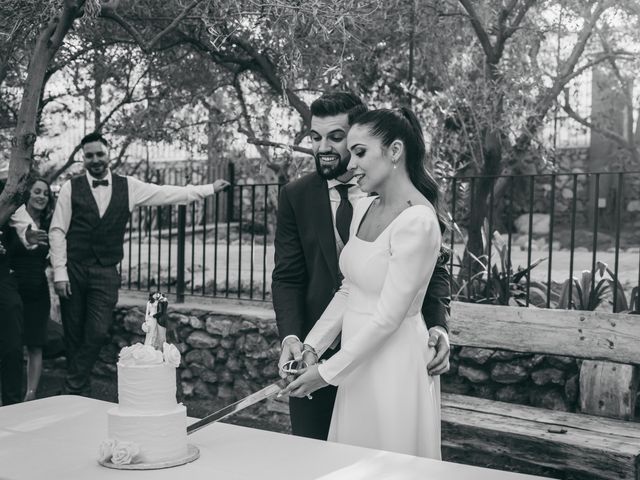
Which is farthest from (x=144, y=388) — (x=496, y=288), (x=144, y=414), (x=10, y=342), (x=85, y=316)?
(x=496, y=288)

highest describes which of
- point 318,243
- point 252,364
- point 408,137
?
point 408,137

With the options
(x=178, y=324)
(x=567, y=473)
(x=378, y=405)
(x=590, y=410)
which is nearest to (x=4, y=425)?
(x=378, y=405)

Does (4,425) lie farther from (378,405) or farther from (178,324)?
(178,324)

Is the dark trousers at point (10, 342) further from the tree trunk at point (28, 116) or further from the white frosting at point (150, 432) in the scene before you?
the white frosting at point (150, 432)

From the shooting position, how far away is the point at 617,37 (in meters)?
9.75

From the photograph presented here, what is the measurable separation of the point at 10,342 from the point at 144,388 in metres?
3.85

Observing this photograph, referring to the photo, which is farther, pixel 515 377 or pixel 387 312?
pixel 515 377

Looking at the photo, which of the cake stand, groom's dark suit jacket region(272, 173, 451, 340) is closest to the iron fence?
groom's dark suit jacket region(272, 173, 451, 340)

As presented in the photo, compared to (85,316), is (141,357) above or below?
above

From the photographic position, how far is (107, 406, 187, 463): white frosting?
89.0 inches

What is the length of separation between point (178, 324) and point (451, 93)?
3486mm

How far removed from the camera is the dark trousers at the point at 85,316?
6.07 m

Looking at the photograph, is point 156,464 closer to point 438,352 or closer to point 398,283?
point 398,283

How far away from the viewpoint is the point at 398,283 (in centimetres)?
259
